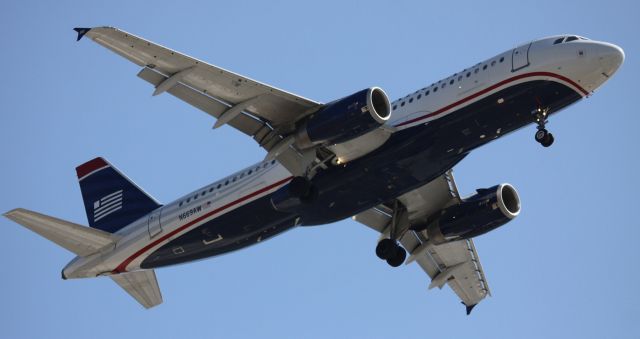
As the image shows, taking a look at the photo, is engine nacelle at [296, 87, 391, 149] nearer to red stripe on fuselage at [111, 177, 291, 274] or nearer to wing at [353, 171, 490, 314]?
red stripe on fuselage at [111, 177, 291, 274]

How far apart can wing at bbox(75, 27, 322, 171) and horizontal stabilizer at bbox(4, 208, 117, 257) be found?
22.9 ft

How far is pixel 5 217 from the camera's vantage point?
36.5 metres

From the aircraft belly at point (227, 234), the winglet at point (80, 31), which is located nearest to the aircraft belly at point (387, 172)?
the aircraft belly at point (227, 234)

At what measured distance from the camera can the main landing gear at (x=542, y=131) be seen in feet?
117

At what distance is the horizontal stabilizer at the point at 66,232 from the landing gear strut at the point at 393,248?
10207mm

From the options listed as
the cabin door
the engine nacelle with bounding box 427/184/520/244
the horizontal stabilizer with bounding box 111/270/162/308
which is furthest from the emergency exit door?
the cabin door

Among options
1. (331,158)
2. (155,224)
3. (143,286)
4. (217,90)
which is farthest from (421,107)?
(143,286)

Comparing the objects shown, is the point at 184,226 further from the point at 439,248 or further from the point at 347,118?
the point at 439,248

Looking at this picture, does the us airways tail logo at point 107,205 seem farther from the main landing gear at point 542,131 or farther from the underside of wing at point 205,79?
the main landing gear at point 542,131

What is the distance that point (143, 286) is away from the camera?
4216 cm

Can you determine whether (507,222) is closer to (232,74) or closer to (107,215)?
(232,74)

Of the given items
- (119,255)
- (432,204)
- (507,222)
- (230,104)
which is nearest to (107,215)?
(119,255)

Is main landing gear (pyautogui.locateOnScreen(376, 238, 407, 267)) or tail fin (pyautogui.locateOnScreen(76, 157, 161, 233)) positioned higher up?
tail fin (pyautogui.locateOnScreen(76, 157, 161, 233))

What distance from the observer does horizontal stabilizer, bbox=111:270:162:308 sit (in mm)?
42031
